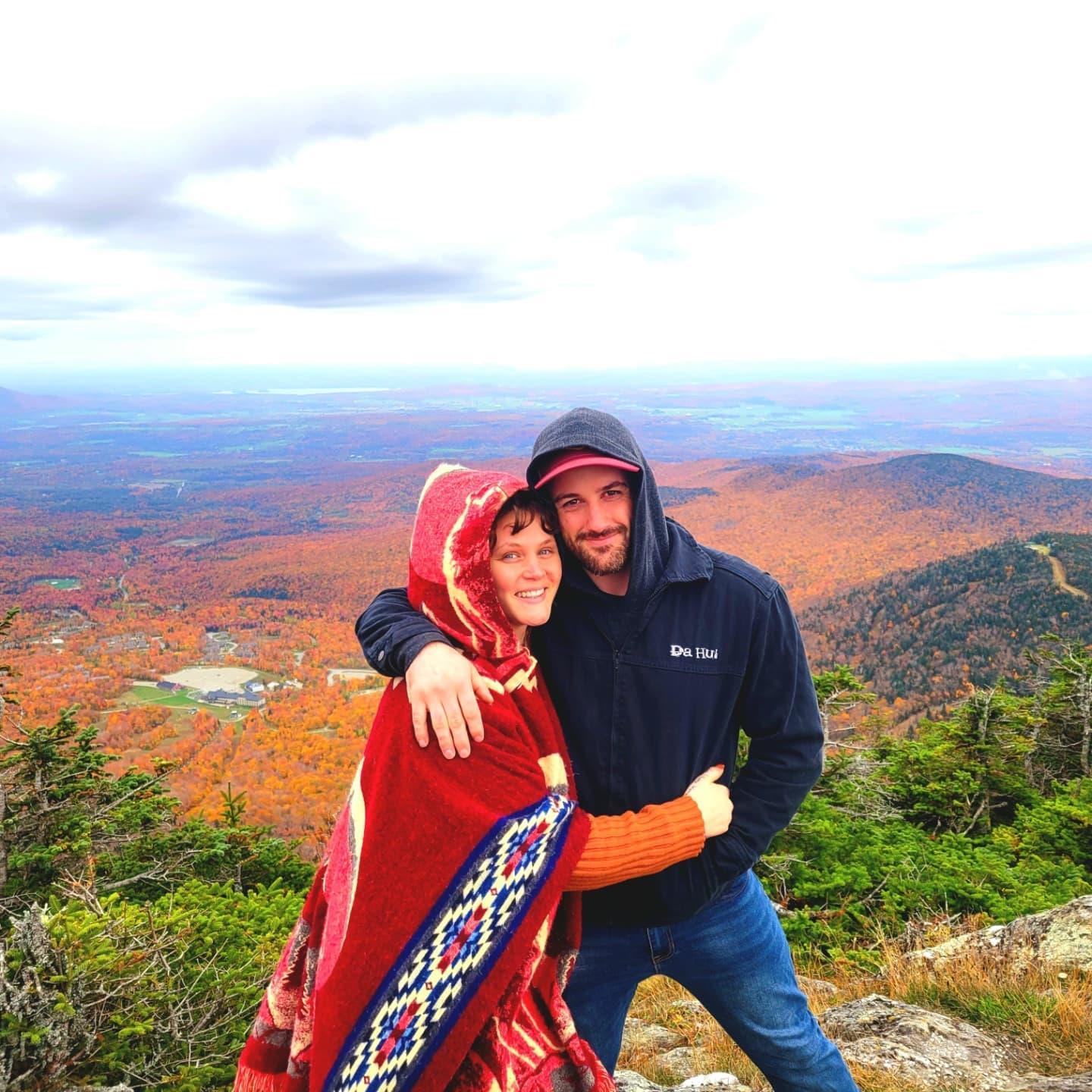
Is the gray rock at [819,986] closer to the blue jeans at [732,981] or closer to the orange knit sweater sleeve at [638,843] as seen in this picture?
the blue jeans at [732,981]

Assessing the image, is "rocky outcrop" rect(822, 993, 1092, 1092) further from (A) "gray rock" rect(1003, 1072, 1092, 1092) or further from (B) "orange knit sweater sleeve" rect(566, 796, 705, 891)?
(B) "orange knit sweater sleeve" rect(566, 796, 705, 891)

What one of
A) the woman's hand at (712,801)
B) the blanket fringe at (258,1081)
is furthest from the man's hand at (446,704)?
the blanket fringe at (258,1081)

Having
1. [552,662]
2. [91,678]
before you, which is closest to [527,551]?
[552,662]

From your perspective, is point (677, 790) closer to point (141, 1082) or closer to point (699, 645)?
point (699, 645)

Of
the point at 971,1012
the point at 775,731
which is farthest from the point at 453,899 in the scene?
the point at 971,1012

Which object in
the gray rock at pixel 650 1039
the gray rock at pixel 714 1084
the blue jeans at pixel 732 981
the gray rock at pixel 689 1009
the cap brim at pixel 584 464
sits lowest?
the gray rock at pixel 689 1009

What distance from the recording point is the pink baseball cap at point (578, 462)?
2.04 m

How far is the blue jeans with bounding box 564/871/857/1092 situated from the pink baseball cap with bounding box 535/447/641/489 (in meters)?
1.39

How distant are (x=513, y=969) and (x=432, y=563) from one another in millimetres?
981

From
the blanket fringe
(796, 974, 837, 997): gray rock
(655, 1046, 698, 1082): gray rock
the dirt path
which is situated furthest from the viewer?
the dirt path

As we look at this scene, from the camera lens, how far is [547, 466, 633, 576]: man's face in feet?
6.98

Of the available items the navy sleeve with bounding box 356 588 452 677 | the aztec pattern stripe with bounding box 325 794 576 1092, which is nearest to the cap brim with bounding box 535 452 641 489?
the navy sleeve with bounding box 356 588 452 677

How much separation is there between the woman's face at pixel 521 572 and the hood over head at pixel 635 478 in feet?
0.90

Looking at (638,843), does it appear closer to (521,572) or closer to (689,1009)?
(521,572)
